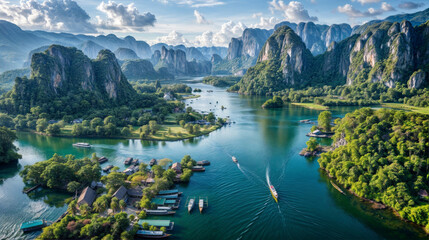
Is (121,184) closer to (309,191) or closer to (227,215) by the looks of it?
(227,215)

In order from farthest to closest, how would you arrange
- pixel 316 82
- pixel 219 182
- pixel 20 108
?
pixel 316 82, pixel 20 108, pixel 219 182

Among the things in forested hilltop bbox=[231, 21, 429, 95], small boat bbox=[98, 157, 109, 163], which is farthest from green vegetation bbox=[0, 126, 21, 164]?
forested hilltop bbox=[231, 21, 429, 95]

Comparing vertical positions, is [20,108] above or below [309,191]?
above

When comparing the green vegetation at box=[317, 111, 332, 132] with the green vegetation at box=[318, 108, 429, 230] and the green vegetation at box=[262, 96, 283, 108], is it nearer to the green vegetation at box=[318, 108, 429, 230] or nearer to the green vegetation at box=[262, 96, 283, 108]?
the green vegetation at box=[318, 108, 429, 230]

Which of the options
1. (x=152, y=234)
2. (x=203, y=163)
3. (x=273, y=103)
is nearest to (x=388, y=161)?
(x=203, y=163)

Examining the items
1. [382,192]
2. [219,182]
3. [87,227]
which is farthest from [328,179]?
[87,227]

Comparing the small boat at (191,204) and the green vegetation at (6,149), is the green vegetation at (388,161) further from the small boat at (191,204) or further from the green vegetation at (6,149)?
the green vegetation at (6,149)
